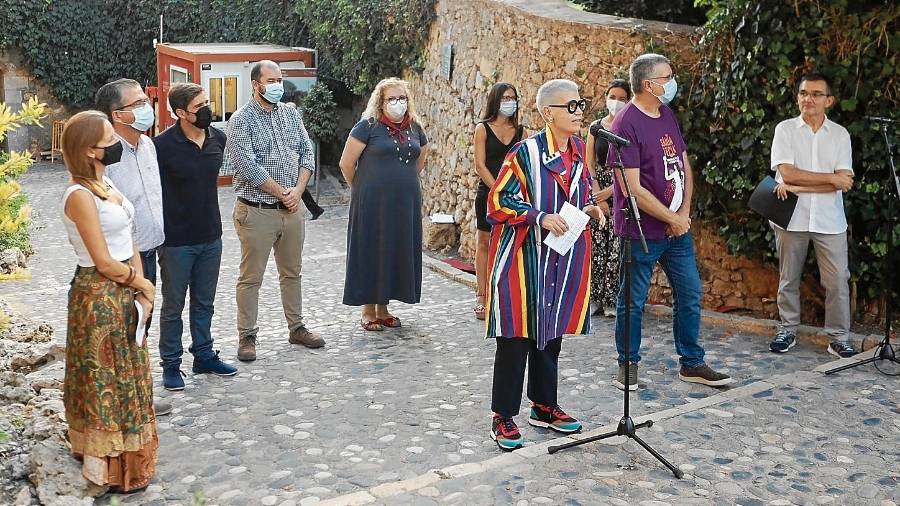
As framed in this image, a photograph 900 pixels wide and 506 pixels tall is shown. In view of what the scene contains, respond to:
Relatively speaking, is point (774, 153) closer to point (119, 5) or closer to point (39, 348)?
point (39, 348)

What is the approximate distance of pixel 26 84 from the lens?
23.5m

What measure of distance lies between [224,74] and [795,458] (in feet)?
44.7

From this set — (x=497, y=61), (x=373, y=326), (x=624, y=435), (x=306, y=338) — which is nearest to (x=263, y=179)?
(x=306, y=338)

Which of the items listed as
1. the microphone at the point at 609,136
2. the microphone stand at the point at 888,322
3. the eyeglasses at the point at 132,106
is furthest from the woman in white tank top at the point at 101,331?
the microphone stand at the point at 888,322

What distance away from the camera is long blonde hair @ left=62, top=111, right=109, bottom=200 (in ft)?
16.4

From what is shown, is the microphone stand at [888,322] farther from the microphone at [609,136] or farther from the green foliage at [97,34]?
the green foliage at [97,34]

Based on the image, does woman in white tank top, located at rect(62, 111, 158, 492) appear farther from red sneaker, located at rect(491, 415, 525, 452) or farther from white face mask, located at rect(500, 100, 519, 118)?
white face mask, located at rect(500, 100, 519, 118)

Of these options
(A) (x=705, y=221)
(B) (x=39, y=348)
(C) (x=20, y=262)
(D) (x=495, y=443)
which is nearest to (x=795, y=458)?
(D) (x=495, y=443)

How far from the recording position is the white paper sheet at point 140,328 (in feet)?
16.9

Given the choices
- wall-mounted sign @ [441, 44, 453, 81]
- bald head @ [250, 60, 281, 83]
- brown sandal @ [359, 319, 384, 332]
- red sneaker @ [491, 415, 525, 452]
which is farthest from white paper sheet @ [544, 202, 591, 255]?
wall-mounted sign @ [441, 44, 453, 81]

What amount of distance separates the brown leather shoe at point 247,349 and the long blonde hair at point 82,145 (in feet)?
8.16

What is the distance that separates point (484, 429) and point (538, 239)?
117 cm

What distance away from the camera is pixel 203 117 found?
21.4 feet

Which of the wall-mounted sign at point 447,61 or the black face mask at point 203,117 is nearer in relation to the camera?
the black face mask at point 203,117
